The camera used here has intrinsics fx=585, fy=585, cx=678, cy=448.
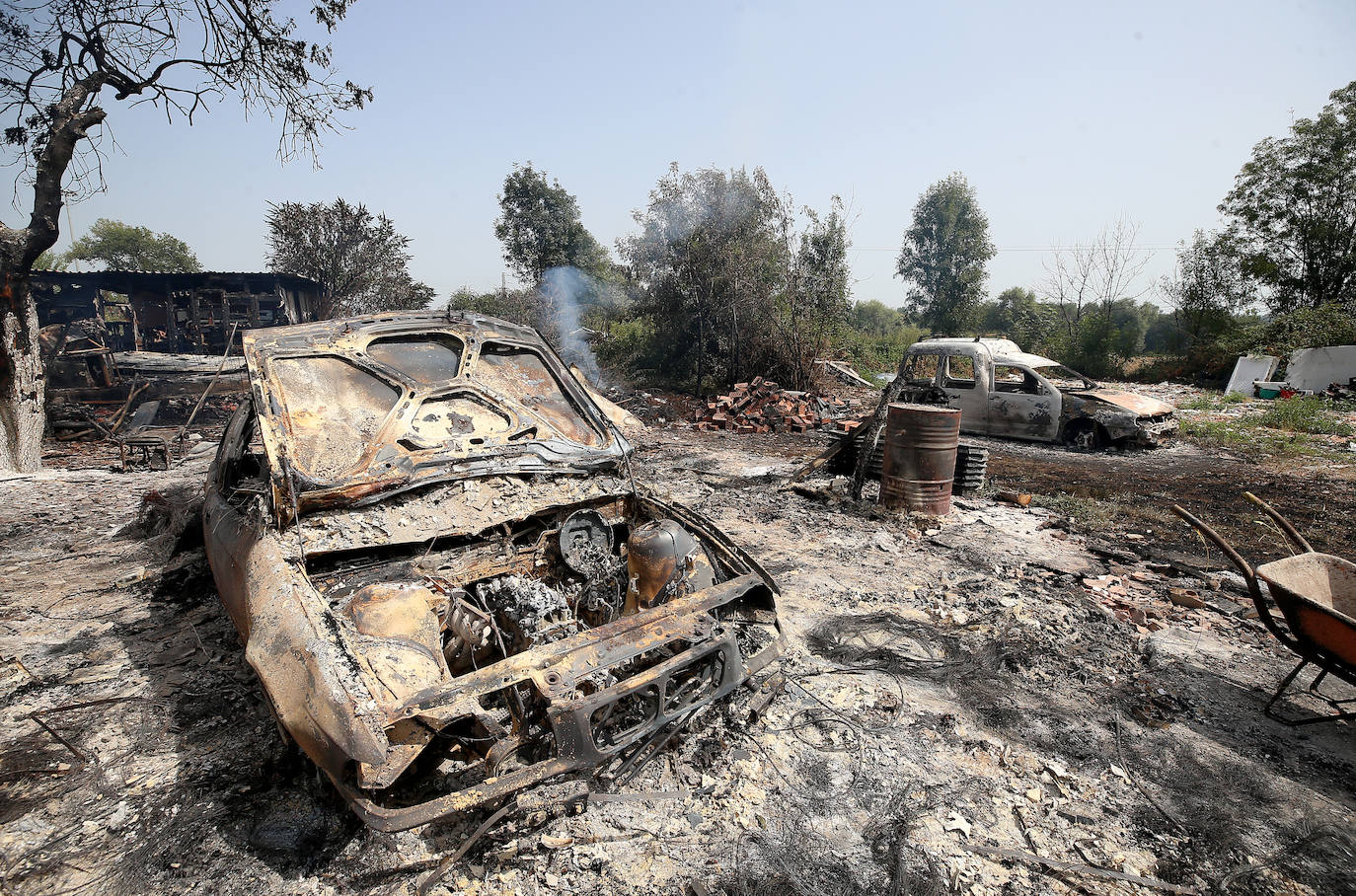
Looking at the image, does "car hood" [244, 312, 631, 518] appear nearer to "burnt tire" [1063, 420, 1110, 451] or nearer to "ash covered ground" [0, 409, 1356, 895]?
"ash covered ground" [0, 409, 1356, 895]

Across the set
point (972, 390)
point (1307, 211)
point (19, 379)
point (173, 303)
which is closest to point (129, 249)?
point (173, 303)

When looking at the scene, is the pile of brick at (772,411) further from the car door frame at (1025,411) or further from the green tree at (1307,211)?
the green tree at (1307,211)

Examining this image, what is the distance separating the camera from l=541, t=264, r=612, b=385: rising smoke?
19594 millimetres

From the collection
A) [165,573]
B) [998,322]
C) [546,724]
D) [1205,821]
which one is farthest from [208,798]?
[998,322]

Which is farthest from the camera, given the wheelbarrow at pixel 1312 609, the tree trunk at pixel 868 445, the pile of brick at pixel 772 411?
the pile of brick at pixel 772 411

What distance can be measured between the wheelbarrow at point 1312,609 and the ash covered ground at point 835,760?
1.09 feet

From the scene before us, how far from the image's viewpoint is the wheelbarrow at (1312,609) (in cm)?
282

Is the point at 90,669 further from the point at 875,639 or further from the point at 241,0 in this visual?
the point at 241,0

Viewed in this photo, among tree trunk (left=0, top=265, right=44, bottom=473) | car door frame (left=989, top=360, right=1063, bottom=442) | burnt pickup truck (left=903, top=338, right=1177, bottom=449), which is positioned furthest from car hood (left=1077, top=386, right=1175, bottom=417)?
tree trunk (left=0, top=265, right=44, bottom=473)

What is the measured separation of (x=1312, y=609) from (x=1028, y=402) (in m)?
6.98

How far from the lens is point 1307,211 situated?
18734 mm

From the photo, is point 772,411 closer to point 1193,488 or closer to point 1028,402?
point 1028,402

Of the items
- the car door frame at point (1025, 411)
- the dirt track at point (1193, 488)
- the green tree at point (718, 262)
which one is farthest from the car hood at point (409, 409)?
the green tree at point (718, 262)

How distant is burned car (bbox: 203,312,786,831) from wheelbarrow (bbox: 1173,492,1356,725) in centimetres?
259
